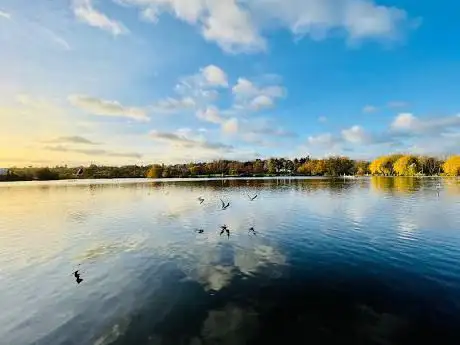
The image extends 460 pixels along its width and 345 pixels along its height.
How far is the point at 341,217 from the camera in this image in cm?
4200

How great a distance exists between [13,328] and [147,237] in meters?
18.8

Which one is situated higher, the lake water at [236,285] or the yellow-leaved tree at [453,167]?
the yellow-leaved tree at [453,167]

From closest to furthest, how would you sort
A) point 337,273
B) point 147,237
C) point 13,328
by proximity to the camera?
point 13,328 → point 337,273 → point 147,237

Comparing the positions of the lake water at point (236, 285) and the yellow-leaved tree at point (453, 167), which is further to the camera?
the yellow-leaved tree at point (453, 167)

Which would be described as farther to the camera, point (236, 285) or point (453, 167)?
point (453, 167)

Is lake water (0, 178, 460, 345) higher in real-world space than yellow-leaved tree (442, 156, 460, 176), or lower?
lower

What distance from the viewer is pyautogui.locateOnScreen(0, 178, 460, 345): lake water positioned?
1341 cm

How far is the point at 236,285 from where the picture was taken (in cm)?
1858

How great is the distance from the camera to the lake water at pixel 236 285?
13414 mm

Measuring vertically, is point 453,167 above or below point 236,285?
above

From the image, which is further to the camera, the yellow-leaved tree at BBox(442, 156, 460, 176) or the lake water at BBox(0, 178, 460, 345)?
the yellow-leaved tree at BBox(442, 156, 460, 176)

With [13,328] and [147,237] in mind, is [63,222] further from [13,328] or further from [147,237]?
[13,328]

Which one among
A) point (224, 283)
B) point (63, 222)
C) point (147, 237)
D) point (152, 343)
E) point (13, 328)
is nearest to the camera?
point (152, 343)

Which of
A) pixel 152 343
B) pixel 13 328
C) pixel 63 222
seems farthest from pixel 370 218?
pixel 63 222
